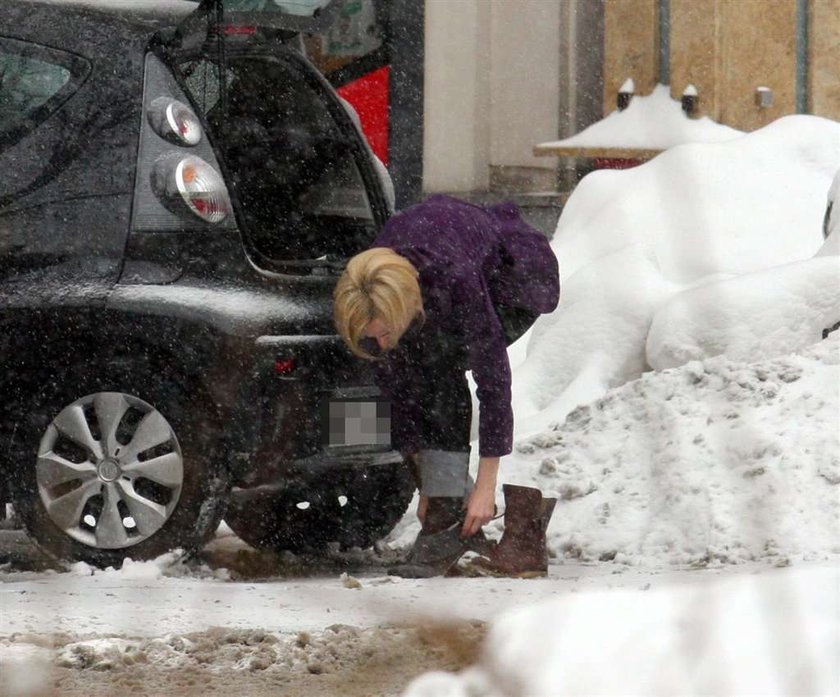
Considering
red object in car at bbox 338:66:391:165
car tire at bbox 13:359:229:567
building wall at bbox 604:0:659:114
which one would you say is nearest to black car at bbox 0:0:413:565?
car tire at bbox 13:359:229:567

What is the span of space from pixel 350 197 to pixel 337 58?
7.73 metres

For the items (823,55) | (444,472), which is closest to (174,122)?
(444,472)

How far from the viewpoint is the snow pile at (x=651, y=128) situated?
493 inches

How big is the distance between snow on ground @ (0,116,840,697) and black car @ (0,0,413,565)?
0.81 feet

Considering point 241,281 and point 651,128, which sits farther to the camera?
point 651,128

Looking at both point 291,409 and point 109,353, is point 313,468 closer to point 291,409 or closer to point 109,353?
point 291,409

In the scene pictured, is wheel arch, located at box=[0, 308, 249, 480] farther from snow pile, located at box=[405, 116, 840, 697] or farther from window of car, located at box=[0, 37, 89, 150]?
snow pile, located at box=[405, 116, 840, 697]

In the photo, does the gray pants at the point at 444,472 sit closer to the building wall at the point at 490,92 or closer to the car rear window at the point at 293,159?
the car rear window at the point at 293,159

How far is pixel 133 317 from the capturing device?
4574 millimetres

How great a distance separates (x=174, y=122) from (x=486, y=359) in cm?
109

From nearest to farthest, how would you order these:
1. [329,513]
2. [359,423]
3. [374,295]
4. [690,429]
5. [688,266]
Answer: [374,295]
[359,423]
[329,513]
[690,429]
[688,266]

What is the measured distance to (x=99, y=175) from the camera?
15.1 ft

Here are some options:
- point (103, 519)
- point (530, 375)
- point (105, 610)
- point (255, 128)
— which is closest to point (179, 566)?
point (103, 519)

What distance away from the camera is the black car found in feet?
15.1
